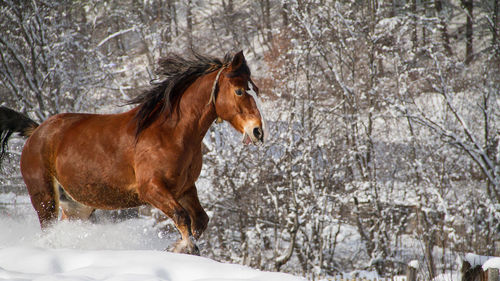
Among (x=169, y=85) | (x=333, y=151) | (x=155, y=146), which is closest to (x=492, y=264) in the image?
(x=155, y=146)

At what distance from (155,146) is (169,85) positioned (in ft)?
1.90

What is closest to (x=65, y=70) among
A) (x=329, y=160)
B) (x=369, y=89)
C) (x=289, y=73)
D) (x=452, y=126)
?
(x=289, y=73)

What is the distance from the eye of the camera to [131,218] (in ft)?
27.0

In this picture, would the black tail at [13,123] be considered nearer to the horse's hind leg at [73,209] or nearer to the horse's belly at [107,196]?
the horse's hind leg at [73,209]

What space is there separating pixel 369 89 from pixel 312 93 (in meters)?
1.53

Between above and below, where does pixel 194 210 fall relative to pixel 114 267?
above

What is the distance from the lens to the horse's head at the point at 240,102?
3.82 meters

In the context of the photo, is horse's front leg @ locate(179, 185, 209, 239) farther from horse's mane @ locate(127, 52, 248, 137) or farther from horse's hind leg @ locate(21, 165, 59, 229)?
horse's hind leg @ locate(21, 165, 59, 229)

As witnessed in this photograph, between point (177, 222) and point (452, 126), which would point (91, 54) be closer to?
point (452, 126)

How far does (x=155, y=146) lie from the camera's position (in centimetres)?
393

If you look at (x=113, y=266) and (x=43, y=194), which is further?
(x=43, y=194)

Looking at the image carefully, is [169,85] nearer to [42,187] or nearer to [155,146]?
[155,146]

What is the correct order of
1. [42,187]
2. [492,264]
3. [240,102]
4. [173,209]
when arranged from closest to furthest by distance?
[173,209] → [240,102] → [492,264] → [42,187]

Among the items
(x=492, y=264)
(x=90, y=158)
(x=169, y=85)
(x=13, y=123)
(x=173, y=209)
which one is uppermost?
(x=169, y=85)
